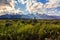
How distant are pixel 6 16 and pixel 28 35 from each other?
394 millimetres

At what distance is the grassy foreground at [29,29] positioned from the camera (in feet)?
7.15

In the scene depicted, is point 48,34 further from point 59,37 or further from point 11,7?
point 11,7

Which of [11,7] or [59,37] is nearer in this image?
[59,37]

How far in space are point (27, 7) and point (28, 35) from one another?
38 centimetres

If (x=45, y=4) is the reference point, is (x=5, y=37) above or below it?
below

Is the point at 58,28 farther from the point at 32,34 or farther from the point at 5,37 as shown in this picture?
the point at 5,37

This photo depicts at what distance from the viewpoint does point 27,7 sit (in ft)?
7.48

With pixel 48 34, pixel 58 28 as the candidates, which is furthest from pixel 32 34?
pixel 58 28

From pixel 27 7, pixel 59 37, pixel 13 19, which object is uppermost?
pixel 27 7

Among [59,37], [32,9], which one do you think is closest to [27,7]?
[32,9]

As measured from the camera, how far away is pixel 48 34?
218 centimetres

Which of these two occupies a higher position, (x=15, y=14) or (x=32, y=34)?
(x=15, y=14)

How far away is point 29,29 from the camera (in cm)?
222

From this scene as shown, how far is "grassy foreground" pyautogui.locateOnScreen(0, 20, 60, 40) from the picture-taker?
2.18 metres
